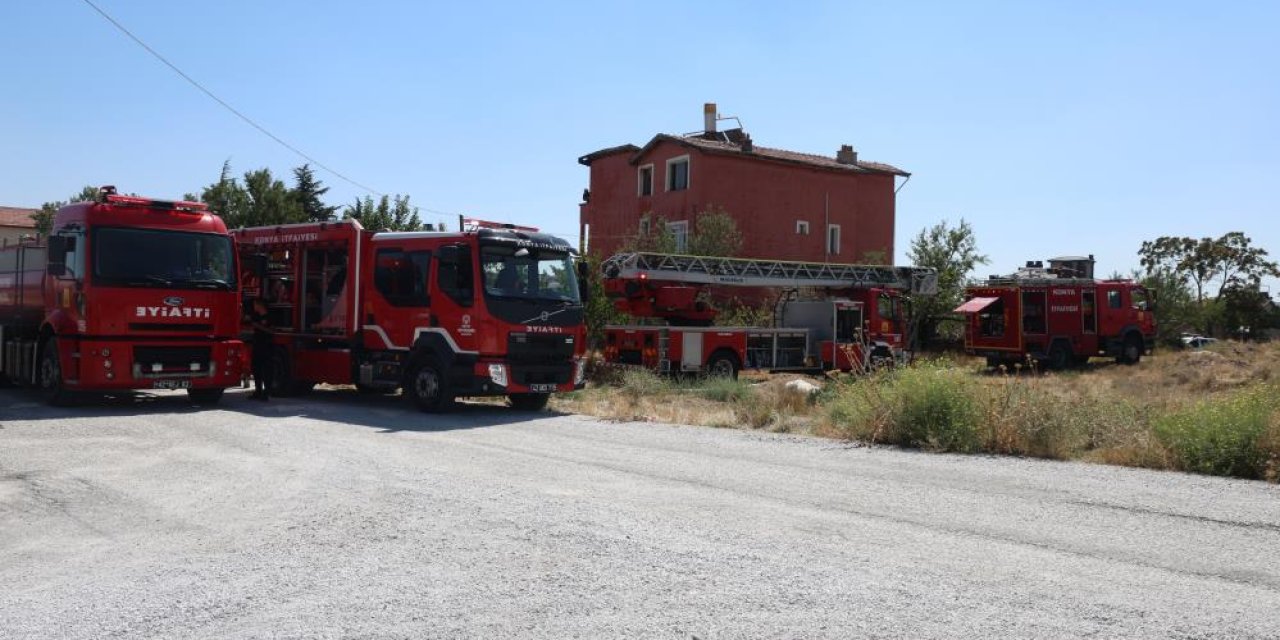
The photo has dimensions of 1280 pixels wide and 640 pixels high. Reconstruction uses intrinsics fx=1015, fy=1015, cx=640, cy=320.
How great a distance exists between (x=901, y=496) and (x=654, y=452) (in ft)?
11.8

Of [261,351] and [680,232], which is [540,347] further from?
[680,232]

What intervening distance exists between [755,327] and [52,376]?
51.2 ft

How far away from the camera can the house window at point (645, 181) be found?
1634 inches

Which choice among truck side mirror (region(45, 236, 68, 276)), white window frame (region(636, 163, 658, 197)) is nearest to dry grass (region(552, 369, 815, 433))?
truck side mirror (region(45, 236, 68, 276))

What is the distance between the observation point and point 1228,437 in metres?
10.1

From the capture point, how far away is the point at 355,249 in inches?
661

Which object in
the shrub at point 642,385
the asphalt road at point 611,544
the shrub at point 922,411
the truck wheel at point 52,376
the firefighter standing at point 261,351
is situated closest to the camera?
the asphalt road at point 611,544

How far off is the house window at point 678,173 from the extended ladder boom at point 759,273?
1292cm

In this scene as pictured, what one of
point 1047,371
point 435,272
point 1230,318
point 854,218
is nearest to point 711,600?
point 435,272

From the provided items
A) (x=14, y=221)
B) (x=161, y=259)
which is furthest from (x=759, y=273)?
(x=14, y=221)

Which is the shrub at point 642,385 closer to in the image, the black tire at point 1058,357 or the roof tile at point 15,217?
the black tire at point 1058,357

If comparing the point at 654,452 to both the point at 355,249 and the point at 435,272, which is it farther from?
the point at 355,249

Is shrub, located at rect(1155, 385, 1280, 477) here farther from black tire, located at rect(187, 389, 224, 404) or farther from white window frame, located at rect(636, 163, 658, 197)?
white window frame, located at rect(636, 163, 658, 197)

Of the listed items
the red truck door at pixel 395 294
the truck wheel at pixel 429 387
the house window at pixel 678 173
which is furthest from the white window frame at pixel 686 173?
the truck wheel at pixel 429 387
